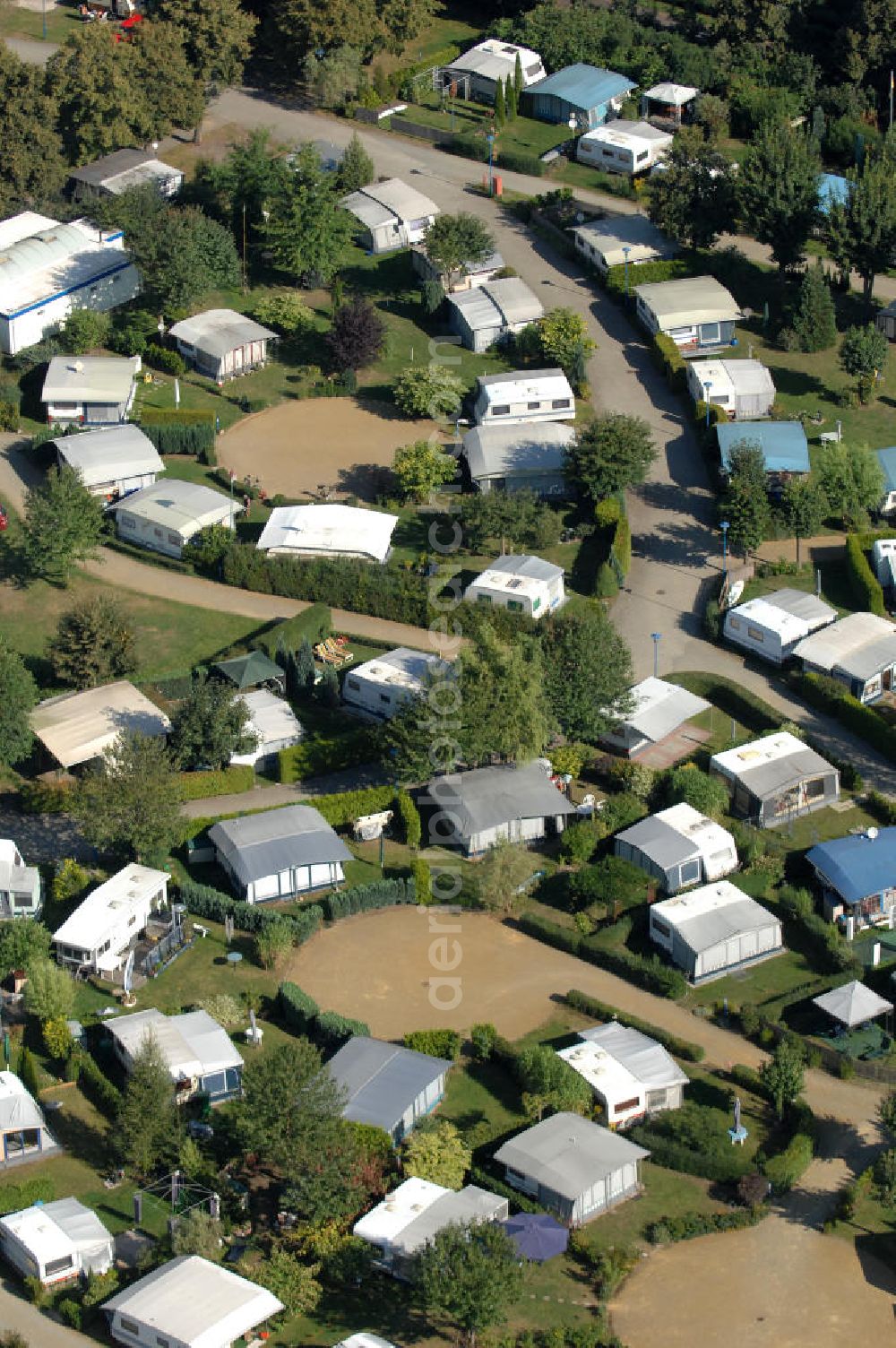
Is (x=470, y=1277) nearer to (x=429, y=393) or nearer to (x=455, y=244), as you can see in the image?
(x=429, y=393)

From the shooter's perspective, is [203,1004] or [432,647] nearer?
[203,1004]

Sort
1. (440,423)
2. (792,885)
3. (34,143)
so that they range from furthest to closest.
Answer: (34,143) < (440,423) < (792,885)

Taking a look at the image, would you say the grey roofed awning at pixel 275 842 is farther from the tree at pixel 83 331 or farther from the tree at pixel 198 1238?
the tree at pixel 83 331

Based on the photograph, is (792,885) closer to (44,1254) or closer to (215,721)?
(215,721)

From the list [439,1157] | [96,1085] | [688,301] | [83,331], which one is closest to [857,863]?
[439,1157]

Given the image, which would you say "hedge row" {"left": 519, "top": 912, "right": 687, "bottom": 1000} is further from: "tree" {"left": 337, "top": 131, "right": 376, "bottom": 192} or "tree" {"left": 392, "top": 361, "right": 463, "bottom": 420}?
"tree" {"left": 337, "top": 131, "right": 376, "bottom": 192}

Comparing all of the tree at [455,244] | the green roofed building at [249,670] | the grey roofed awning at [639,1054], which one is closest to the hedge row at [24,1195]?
the grey roofed awning at [639,1054]

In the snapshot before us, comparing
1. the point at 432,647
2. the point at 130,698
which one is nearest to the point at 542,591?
the point at 432,647
